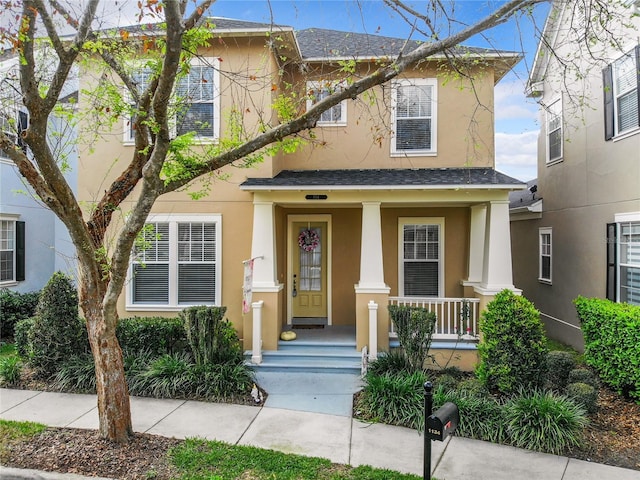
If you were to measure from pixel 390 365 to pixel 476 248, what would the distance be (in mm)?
3828

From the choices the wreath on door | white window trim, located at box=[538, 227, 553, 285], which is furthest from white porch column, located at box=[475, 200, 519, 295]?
the wreath on door

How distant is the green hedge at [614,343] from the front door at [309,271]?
5.53 metres

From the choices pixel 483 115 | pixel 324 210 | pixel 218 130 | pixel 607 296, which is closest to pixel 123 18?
pixel 218 130

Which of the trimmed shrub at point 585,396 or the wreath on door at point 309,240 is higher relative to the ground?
the wreath on door at point 309,240

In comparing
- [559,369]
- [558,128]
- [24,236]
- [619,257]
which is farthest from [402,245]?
[24,236]

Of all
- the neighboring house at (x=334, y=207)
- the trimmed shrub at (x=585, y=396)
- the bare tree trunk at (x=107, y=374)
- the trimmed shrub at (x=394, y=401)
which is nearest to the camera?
the bare tree trunk at (x=107, y=374)

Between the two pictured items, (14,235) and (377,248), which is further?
(14,235)

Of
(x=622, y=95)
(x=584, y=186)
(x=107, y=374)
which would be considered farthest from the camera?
(x=584, y=186)

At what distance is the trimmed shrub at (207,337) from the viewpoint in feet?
23.2

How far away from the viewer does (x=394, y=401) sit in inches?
232

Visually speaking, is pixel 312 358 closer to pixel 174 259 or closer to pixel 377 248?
pixel 377 248

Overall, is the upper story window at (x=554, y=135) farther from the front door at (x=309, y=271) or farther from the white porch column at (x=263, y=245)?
the white porch column at (x=263, y=245)

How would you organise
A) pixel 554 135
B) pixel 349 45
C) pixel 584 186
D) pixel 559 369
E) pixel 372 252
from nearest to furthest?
pixel 559 369, pixel 372 252, pixel 584 186, pixel 349 45, pixel 554 135

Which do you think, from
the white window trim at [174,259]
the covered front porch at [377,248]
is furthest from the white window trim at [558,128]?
the white window trim at [174,259]
